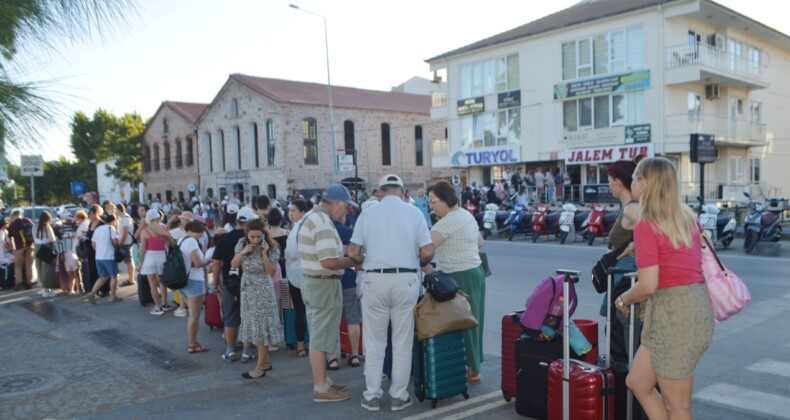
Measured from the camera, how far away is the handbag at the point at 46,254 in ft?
41.2

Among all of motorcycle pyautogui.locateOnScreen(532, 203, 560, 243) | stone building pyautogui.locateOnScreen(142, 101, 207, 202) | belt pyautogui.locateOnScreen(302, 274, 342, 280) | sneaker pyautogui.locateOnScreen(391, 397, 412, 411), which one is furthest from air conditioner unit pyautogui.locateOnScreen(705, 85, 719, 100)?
stone building pyautogui.locateOnScreen(142, 101, 207, 202)

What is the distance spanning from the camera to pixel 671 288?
3527 mm

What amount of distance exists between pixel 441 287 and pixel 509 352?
33.6 inches

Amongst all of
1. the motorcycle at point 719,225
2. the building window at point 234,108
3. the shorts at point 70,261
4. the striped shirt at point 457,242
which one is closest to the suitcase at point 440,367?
the striped shirt at point 457,242

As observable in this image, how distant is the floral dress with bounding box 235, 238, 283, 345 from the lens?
6441 mm

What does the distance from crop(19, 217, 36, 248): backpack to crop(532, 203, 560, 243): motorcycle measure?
45.0ft

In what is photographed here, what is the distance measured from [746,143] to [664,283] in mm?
30296

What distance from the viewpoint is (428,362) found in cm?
521

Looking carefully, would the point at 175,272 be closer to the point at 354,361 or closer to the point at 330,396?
the point at 354,361

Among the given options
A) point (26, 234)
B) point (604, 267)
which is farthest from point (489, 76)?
point (604, 267)

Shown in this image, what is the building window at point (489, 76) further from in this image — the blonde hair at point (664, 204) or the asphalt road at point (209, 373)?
the blonde hair at point (664, 204)

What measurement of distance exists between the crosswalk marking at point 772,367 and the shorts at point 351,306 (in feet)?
13.0

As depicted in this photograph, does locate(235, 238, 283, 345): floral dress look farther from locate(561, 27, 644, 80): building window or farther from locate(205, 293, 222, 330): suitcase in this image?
locate(561, 27, 644, 80): building window

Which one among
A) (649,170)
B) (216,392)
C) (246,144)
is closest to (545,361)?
(649,170)
